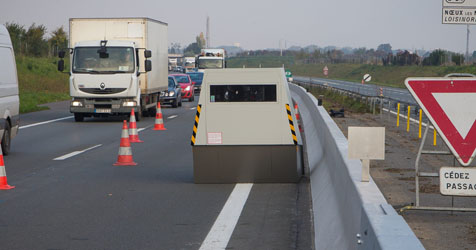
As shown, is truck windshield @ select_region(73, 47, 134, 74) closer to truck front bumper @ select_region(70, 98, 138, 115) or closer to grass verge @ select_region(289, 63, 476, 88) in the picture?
truck front bumper @ select_region(70, 98, 138, 115)

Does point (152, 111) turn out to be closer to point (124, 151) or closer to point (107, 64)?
point (107, 64)

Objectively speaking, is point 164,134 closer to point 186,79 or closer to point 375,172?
point 375,172

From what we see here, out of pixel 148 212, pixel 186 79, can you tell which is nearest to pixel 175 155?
pixel 148 212

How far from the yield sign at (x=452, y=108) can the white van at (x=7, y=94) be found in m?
10.5

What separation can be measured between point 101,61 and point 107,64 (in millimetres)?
221

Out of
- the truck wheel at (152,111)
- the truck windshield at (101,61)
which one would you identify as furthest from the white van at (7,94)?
the truck wheel at (152,111)

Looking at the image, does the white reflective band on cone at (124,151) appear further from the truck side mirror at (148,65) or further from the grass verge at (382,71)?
the grass verge at (382,71)

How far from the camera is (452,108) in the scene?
788cm

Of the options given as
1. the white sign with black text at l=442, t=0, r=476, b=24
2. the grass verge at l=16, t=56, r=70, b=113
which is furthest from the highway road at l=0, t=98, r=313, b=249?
the grass verge at l=16, t=56, r=70, b=113

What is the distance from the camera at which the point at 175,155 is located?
56.9 feet

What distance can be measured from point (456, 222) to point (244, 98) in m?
→ 4.60

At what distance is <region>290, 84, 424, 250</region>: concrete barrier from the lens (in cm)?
426

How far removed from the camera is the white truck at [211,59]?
63812 millimetres

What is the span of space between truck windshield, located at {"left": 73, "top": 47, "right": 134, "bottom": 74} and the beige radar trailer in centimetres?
1574
